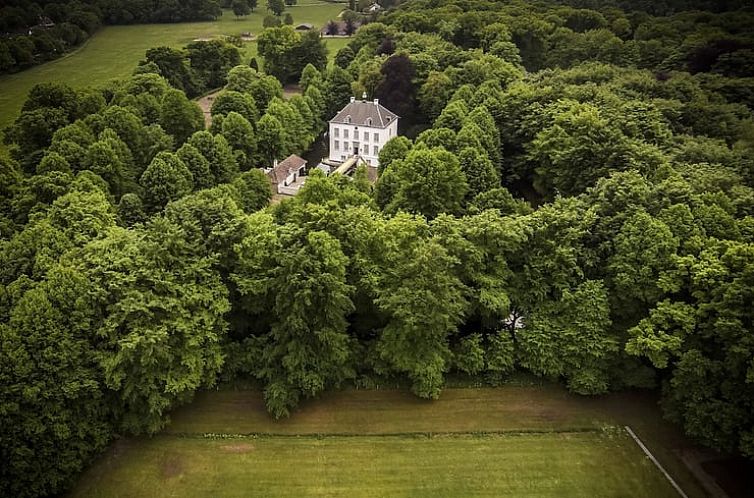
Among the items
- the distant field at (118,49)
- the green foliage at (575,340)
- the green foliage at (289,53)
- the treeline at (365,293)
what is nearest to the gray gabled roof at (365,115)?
the treeline at (365,293)

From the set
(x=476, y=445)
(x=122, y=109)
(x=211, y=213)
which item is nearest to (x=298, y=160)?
(x=122, y=109)

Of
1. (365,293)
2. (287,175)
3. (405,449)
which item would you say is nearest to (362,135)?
(287,175)

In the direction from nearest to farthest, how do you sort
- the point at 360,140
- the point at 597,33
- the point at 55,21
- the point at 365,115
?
the point at 365,115, the point at 360,140, the point at 597,33, the point at 55,21

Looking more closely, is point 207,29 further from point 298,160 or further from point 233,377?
point 233,377

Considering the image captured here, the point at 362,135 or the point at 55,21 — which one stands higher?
the point at 55,21

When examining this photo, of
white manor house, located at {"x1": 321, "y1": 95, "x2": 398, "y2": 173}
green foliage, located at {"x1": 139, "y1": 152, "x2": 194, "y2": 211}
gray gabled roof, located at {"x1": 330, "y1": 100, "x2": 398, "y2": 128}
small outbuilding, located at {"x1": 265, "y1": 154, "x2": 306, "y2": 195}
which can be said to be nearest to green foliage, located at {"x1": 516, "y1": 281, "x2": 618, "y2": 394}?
green foliage, located at {"x1": 139, "y1": 152, "x2": 194, "y2": 211}

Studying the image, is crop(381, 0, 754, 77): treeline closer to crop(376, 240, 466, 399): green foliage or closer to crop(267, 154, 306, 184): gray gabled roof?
crop(267, 154, 306, 184): gray gabled roof

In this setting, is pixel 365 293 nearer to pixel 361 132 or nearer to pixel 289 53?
pixel 361 132
